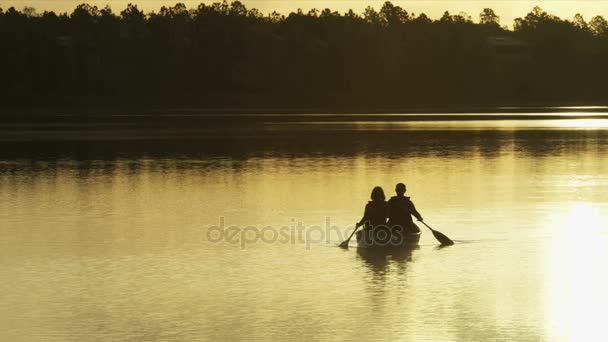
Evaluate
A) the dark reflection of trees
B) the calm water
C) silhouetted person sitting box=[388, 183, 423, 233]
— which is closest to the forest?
the dark reflection of trees

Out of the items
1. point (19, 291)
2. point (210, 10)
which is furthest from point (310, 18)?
point (19, 291)

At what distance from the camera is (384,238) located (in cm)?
2166

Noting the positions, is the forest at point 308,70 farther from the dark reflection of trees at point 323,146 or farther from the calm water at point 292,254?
the calm water at point 292,254

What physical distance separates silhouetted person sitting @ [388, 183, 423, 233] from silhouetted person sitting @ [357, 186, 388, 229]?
243 mm

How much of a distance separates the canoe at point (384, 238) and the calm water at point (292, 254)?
30cm

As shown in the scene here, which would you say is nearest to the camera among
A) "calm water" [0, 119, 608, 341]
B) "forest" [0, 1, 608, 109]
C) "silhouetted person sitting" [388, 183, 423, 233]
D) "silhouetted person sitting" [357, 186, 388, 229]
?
"calm water" [0, 119, 608, 341]

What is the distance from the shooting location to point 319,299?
16.5 metres

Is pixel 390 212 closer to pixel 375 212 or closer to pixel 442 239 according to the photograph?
pixel 375 212

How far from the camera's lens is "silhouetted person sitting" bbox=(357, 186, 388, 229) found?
69.9 ft

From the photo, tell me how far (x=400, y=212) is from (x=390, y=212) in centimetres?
21

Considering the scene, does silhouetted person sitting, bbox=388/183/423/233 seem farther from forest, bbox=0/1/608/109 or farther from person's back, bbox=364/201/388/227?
forest, bbox=0/1/608/109

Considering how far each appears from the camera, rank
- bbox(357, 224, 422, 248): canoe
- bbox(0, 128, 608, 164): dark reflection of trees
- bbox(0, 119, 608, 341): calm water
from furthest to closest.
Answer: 1. bbox(0, 128, 608, 164): dark reflection of trees
2. bbox(357, 224, 422, 248): canoe
3. bbox(0, 119, 608, 341): calm water

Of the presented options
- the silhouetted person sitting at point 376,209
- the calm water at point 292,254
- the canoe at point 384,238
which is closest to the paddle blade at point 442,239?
the calm water at point 292,254

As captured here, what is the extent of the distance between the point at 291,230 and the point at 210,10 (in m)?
153
